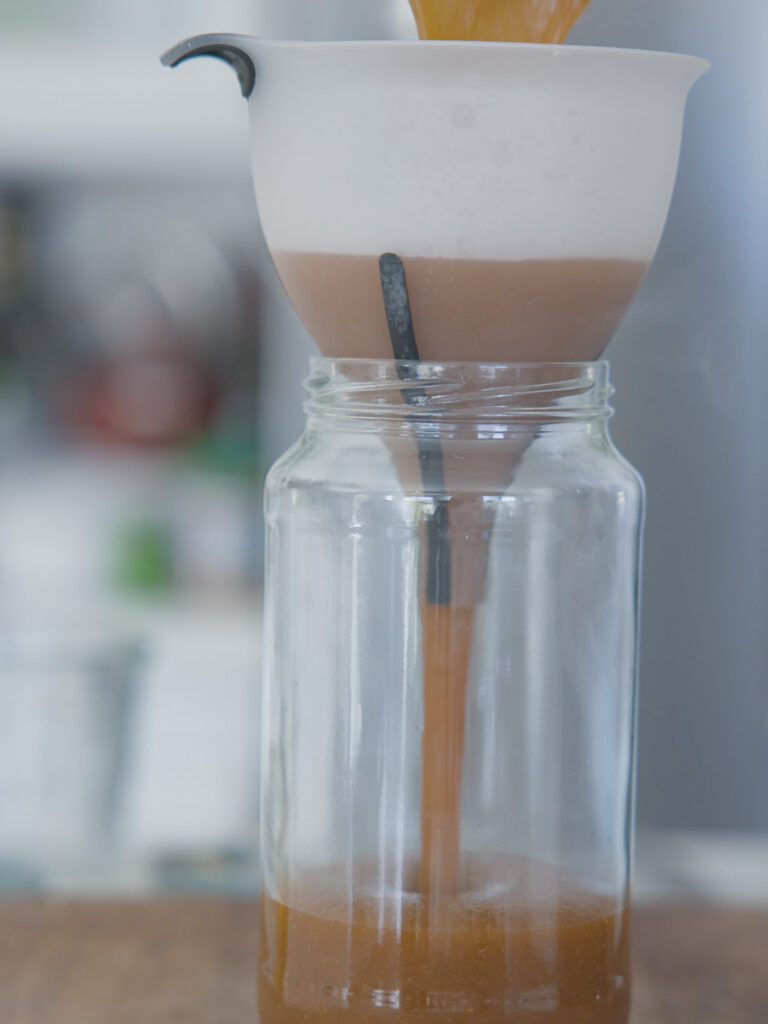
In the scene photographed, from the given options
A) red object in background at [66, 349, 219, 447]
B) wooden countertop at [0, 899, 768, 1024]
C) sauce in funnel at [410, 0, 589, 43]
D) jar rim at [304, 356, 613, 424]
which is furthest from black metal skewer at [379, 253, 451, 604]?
red object in background at [66, 349, 219, 447]

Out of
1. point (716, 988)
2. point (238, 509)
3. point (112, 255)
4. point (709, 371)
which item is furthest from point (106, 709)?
point (716, 988)

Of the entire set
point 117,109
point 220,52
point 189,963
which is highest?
point 117,109

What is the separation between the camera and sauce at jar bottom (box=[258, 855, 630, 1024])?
0.53m

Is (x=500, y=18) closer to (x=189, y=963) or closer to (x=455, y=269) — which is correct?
(x=455, y=269)

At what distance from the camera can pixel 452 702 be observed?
21.5 inches

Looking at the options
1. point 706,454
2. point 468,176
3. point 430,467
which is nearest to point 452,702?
point 430,467

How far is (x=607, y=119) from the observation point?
0.50m

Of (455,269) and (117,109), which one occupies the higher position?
(117,109)

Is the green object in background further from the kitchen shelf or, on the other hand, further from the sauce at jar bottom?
the sauce at jar bottom

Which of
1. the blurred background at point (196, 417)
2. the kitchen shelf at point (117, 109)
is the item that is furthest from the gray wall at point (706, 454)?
the kitchen shelf at point (117, 109)

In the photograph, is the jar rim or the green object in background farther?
the green object in background

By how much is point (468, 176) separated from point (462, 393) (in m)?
0.08

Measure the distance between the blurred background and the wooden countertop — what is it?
2.34 ft

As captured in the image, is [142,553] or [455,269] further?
[142,553]
